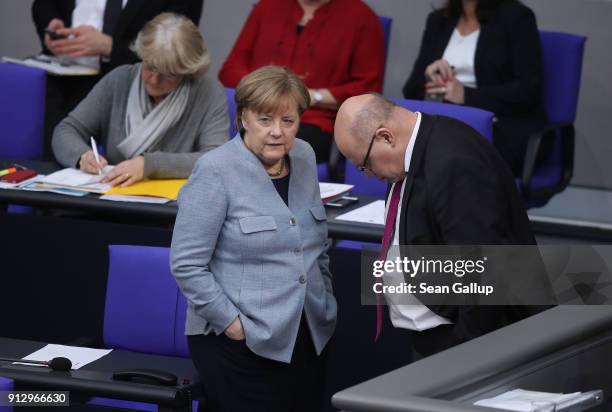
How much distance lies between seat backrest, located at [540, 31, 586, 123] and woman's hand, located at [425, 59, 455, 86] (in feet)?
1.41

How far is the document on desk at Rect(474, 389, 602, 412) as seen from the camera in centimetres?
136

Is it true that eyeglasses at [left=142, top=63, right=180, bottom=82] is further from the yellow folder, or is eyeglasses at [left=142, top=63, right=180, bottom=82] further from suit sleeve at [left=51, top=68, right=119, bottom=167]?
the yellow folder

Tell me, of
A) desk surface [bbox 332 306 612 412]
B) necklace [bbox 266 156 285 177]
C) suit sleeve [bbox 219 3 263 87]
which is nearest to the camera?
desk surface [bbox 332 306 612 412]

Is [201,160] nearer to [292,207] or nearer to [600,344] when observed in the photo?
[292,207]

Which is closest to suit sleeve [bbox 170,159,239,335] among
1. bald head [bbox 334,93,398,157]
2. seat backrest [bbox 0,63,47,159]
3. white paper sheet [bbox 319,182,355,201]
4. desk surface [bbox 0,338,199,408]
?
desk surface [bbox 0,338,199,408]

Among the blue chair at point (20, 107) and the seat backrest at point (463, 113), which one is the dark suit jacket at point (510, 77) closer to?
the seat backrest at point (463, 113)

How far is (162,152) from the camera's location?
Answer: 4.00m

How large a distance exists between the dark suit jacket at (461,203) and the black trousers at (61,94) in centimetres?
288

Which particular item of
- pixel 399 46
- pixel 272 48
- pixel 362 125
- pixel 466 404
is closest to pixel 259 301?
pixel 362 125

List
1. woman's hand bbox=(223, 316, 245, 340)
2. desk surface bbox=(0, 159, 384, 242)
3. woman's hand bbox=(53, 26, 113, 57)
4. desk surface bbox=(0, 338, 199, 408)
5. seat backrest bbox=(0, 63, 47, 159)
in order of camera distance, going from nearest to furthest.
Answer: desk surface bbox=(0, 338, 199, 408)
woman's hand bbox=(223, 316, 245, 340)
desk surface bbox=(0, 159, 384, 242)
seat backrest bbox=(0, 63, 47, 159)
woman's hand bbox=(53, 26, 113, 57)

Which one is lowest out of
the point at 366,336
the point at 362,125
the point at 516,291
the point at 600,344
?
the point at 366,336

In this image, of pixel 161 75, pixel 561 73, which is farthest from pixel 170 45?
pixel 561 73

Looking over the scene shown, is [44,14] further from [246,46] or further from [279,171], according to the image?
[279,171]

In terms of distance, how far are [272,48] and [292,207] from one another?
7.77ft
